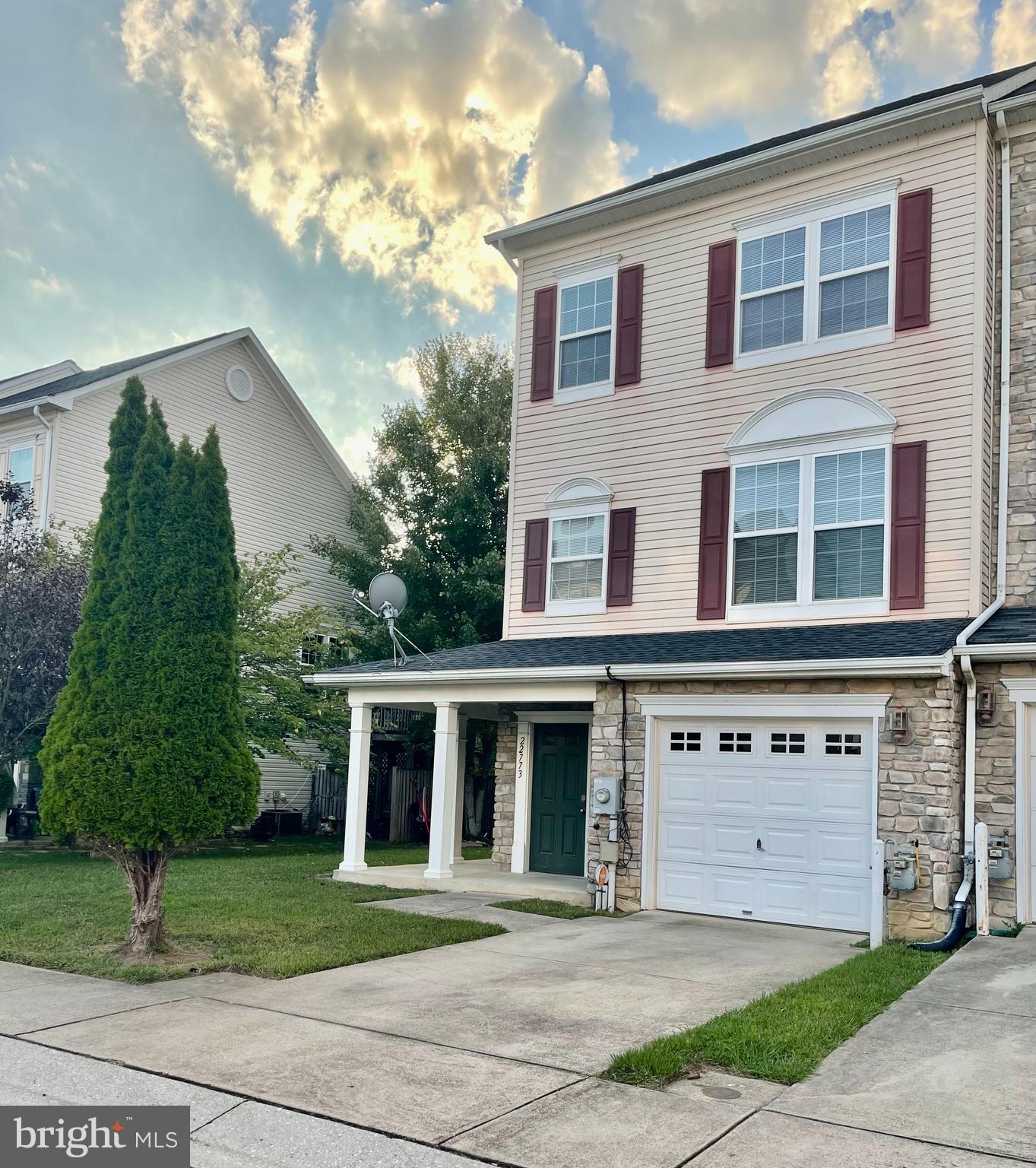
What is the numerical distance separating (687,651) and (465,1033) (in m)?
6.02

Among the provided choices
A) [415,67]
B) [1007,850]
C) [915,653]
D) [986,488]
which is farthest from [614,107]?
[1007,850]

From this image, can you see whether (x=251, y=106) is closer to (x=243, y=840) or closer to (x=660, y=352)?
(x=660, y=352)

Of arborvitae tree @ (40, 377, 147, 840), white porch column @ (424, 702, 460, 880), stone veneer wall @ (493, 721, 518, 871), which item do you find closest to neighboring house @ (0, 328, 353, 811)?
stone veneer wall @ (493, 721, 518, 871)

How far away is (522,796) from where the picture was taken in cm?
1468

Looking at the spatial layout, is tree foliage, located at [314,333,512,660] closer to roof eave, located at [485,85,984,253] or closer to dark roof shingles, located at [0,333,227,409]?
dark roof shingles, located at [0,333,227,409]

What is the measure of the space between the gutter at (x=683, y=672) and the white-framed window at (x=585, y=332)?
4.18 meters

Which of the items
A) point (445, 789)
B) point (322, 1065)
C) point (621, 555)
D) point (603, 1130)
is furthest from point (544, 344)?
point (603, 1130)

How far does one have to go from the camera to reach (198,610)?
853 centimetres

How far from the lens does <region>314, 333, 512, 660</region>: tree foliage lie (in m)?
21.5

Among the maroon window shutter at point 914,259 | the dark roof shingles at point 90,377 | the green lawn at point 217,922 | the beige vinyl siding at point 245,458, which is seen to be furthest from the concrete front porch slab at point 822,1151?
the dark roof shingles at point 90,377

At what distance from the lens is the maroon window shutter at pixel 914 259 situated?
1177 cm

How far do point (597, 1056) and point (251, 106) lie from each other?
61.9ft

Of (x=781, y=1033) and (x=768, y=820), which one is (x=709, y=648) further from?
(x=781, y=1033)

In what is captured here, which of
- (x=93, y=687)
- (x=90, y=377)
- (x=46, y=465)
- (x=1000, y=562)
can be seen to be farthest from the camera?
(x=90, y=377)
